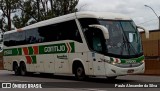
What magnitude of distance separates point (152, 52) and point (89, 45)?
10.6m

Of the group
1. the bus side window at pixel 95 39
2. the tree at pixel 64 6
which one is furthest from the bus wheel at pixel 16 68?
the tree at pixel 64 6

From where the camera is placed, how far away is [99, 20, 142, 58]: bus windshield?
17.7 metres

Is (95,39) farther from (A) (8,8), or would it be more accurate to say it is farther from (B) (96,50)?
(A) (8,8)

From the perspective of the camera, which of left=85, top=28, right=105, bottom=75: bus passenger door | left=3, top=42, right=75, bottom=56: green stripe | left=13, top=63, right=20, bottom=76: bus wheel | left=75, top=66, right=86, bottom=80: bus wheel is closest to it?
left=85, top=28, right=105, bottom=75: bus passenger door

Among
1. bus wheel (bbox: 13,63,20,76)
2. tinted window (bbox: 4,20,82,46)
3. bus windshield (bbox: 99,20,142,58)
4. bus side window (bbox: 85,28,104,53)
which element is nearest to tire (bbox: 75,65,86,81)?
tinted window (bbox: 4,20,82,46)

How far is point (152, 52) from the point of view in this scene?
28203 mm

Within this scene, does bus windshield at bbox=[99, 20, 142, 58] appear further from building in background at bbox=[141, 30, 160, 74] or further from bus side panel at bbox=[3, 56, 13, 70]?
bus side panel at bbox=[3, 56, 13, 70]

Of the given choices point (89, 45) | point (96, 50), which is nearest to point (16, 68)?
point (89, 45)

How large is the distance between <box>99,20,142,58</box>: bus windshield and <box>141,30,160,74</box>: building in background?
5808mm

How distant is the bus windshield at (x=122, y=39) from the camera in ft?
58.1

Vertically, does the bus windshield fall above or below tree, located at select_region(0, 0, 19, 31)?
below

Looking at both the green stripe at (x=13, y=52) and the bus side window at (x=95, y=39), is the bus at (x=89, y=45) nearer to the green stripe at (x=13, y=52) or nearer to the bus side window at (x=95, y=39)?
the bus side window at (x=95, y=39)

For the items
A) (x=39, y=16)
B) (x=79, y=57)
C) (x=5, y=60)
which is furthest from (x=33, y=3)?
(x=79, y=57)

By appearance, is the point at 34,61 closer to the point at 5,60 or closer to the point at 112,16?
the point at 5,60
